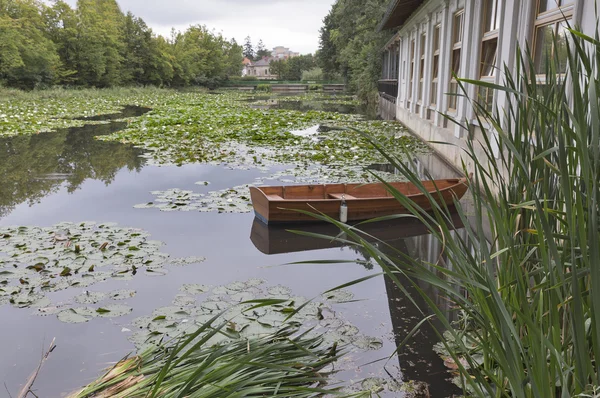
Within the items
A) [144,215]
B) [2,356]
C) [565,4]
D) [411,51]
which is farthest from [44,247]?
[411,51]

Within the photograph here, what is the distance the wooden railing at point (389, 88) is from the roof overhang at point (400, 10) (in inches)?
184

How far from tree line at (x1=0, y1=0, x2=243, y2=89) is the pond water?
2851 cm

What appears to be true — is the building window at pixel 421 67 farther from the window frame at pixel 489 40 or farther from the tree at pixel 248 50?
the tree at pixel 248 50

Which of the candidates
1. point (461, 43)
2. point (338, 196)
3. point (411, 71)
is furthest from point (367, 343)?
point (411, 71)

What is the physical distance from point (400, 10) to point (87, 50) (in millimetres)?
34390

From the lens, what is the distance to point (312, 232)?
19.7 feet

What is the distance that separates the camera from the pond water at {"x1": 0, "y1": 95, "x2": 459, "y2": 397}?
143 inches

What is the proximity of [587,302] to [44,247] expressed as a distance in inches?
214

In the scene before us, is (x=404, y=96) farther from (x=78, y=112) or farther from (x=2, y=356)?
(x=2, y=356)

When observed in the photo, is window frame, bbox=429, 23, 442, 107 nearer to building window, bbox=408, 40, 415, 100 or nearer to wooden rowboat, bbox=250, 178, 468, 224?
building window, bbox=408, 40, 415, 100

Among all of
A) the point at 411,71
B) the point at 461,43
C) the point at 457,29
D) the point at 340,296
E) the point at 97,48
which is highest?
the point at 97,48

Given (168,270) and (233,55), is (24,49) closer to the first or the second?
(168,270)

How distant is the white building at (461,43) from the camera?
20.9 feet

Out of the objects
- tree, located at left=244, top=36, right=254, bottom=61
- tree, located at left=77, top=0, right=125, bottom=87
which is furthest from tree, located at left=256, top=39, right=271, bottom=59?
tree, located at left=77, top=0, right=125, bottom=87
